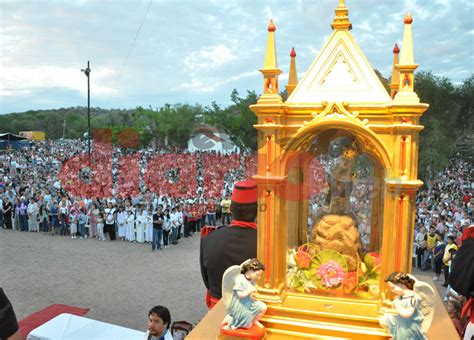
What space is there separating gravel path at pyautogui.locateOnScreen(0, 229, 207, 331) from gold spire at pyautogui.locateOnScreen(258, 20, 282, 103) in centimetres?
666

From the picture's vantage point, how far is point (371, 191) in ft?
13.5

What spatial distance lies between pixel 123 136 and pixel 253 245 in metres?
30.5

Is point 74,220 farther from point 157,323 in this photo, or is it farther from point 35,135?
point 35,135

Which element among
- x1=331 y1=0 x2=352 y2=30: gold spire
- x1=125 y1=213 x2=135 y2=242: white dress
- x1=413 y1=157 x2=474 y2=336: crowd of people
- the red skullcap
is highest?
x1=331 y1=0 x2=352 y2=30: gold spire

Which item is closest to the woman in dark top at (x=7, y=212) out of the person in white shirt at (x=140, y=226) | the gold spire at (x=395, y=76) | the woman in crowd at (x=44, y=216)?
the woman in crowd at (x=44, y=216)

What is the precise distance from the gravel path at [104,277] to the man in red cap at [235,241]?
452 cm

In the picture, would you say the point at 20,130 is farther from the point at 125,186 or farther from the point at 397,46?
the point at 397,46

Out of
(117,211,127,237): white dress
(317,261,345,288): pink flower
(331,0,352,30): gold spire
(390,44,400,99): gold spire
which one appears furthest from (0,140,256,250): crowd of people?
(331,0,352,30): gold spire

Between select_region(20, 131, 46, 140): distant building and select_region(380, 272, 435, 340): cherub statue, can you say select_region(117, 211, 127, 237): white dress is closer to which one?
select_region(380, 272, 435, 340): cherub statue

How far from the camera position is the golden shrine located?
338cm

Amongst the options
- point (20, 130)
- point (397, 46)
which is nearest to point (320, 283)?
point (397, 46)

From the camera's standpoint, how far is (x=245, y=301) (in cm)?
344

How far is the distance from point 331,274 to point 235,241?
1.34 meters

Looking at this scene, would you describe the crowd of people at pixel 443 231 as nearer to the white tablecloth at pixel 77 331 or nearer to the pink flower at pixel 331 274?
the pink flower at pixel 331 274
